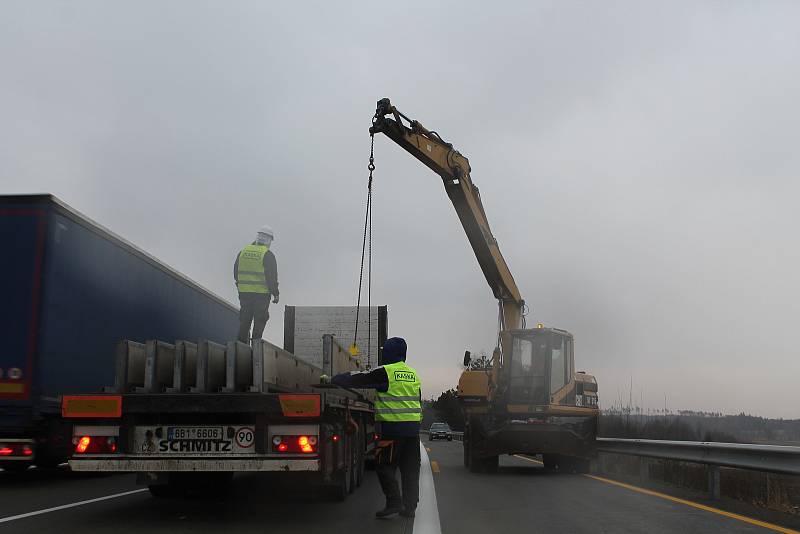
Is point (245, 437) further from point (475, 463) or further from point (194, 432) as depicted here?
point (475, 463)

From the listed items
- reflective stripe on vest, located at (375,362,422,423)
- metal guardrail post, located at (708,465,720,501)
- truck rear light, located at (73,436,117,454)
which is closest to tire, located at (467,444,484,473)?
metal guardrail post, located at (708,465,720,501)

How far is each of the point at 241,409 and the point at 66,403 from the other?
162 centimetres

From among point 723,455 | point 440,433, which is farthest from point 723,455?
point 440,433

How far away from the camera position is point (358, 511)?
8945mm

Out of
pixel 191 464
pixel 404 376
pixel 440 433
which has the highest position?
pixel 404 376

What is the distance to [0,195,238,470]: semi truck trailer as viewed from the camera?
10.6 metres

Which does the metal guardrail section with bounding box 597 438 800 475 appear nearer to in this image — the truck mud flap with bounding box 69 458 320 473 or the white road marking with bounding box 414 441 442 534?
the white road marking with bounding box 414 441 442 534

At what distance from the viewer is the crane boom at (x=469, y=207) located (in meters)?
17.3

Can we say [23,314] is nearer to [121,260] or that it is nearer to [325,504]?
[121,260]

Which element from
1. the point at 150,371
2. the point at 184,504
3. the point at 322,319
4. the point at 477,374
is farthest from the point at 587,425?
the point at 150,371

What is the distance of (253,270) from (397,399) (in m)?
3.25

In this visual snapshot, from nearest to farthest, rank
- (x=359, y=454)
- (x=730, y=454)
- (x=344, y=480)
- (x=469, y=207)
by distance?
(x=344, y=480) → (x=730, y=454) → (x=359, y=454) → (x=469, y=207)

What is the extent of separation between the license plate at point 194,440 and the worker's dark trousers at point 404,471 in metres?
1.44

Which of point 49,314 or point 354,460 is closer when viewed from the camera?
point 354,460
